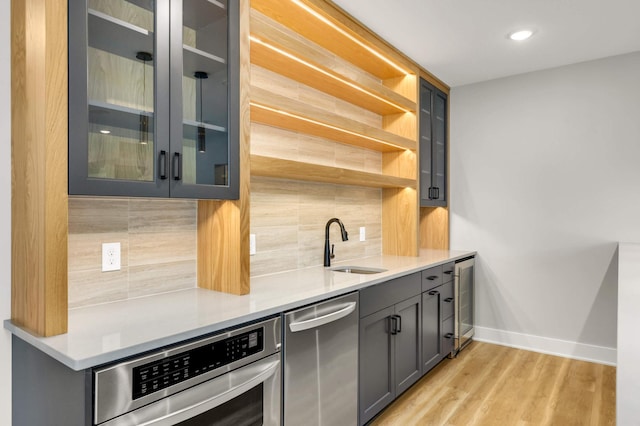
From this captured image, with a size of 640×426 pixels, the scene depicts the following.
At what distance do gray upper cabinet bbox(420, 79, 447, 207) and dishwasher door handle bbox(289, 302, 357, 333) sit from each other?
1.81 metres

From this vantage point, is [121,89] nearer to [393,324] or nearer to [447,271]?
[393,324]

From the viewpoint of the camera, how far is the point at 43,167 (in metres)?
1.29

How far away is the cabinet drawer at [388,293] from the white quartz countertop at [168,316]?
0.06 meters

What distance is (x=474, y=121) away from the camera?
160 inches

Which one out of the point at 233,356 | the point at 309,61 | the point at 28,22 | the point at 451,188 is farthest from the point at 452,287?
the point at 28,22

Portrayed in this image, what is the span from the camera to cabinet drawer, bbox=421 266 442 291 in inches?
116

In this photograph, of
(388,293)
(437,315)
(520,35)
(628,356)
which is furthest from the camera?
(437,315)

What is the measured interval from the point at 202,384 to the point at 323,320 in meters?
0.68

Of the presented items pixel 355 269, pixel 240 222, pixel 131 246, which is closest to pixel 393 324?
pixel 355 269

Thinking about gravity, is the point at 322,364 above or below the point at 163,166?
below

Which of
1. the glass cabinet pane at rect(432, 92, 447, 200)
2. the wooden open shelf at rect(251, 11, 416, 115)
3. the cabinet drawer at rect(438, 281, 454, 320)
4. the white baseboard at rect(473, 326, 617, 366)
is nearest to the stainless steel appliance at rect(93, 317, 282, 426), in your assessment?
the wooden open shelf at rect(251, 11, 416, 115)

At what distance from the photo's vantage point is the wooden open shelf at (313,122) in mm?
2168

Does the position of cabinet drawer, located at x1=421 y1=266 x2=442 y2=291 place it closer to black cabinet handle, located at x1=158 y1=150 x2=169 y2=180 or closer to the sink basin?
the sink basin
